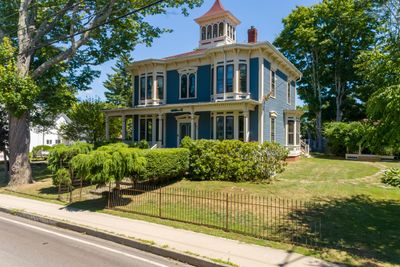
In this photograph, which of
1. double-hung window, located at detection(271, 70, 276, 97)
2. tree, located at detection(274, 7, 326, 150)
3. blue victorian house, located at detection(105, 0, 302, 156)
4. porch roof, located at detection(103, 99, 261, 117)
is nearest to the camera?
porch roof, located at detection(103, 99, 261, 117)

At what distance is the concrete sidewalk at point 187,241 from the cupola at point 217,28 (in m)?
20.1

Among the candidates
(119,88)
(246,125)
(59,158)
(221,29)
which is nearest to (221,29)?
(221,29)

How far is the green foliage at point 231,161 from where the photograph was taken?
15172 millimetres

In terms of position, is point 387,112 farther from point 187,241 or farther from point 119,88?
point 119,88

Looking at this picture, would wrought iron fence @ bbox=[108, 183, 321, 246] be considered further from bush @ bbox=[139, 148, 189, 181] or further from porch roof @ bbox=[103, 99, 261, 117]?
porch roof @ bbox=[103, 99, 261, 117]

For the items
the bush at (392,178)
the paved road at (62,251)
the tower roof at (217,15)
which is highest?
the tower roof at (217,15)

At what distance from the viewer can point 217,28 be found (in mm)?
27203

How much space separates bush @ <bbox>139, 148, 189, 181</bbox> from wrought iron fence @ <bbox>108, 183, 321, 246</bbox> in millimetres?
1145

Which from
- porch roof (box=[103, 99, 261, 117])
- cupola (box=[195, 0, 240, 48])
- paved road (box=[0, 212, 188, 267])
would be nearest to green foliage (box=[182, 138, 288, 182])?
porch roof (box=[103, 99, 261, 117])

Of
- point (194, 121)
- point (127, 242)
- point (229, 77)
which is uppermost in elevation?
point (229, 77)

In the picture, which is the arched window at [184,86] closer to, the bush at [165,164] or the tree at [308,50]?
the bush at [165,164]

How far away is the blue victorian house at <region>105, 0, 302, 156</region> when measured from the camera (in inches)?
837

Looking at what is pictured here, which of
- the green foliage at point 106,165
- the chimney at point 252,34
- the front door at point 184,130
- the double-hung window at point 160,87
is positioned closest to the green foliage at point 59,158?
the green foliage at point 106,165

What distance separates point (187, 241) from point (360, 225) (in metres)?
4.97
